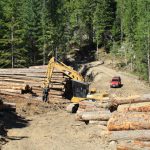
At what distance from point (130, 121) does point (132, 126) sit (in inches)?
12.2

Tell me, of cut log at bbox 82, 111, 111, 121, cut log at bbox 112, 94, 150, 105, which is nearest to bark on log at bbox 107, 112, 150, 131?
cut log at bbox 112, 94, 150, 105

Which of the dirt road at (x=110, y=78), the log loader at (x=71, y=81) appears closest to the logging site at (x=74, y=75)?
the log loader at (x=71, y=81)

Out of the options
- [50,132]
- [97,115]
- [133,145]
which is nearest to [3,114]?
[50,132]

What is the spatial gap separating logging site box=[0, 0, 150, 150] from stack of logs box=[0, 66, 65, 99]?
0.15ft

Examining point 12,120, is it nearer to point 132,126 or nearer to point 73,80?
point 73,80

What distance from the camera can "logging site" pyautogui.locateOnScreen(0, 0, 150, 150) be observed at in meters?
23.8

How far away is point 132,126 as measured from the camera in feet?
72.4

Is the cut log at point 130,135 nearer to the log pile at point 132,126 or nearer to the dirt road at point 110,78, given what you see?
the log pile at point 132,126

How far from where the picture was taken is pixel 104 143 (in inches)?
925

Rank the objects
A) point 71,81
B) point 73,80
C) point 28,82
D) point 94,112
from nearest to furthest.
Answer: point 94,112
point 73,80
point 71,81
point 28,82

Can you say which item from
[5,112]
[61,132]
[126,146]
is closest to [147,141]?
[126,146]

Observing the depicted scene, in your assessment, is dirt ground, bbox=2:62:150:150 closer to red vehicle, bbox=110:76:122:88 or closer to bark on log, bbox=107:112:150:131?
bark on log, bbox=107:112:150:131

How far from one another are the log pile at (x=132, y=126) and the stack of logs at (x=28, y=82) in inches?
627

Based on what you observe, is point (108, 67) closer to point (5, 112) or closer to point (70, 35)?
point (70, 35)
